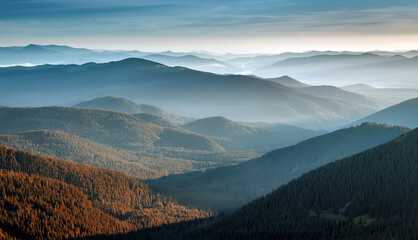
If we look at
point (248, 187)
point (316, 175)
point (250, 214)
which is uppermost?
point (316, 175)

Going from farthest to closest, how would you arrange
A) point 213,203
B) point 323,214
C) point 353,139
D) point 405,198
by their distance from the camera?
point 353,139
point 213,203
point 323,214
point 405,198

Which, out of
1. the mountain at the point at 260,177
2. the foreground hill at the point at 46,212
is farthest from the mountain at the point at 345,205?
the mountain at the point at 260,177

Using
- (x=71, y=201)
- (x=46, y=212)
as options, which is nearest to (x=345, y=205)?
(x=71, y=201)

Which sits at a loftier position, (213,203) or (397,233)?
(397,233)

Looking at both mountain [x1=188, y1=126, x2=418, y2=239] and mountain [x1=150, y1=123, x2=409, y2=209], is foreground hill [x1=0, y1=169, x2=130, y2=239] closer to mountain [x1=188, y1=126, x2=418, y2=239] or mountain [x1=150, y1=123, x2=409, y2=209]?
mountain [x1=188, y1=126, x2=418, y2=239]

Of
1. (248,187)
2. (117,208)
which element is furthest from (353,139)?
(117,208)

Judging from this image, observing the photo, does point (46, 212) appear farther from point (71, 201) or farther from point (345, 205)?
point (345, 205)

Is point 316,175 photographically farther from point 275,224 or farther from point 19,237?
point 19,237

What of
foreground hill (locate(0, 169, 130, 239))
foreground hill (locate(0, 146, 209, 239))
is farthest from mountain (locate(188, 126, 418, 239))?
foreground hill (locate(0, 169, 130, 239))
